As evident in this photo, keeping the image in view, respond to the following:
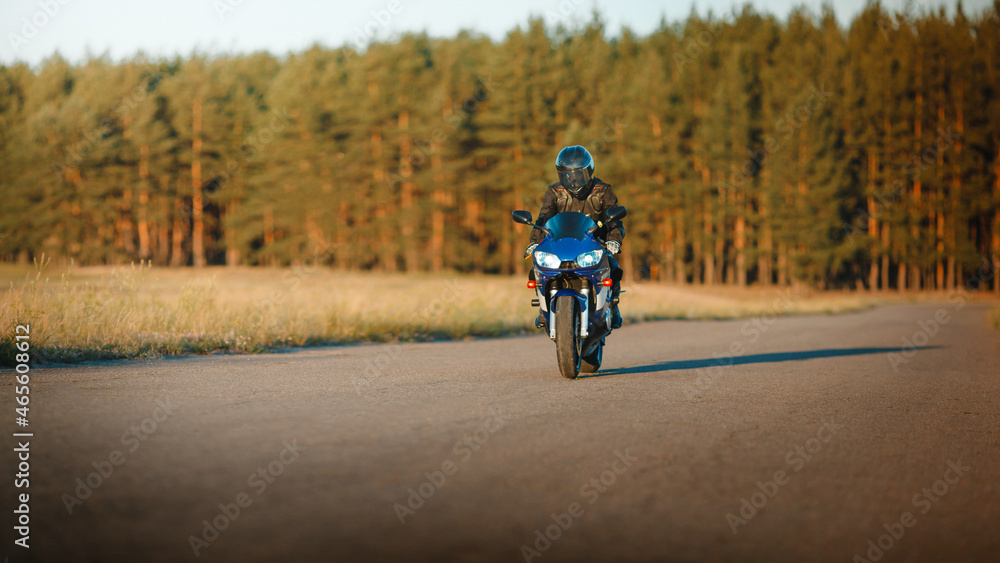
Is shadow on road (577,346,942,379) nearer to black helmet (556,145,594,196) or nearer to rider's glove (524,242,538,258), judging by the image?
rider's glove (524,242,538,258)

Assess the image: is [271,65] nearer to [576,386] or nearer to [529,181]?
[529,181]

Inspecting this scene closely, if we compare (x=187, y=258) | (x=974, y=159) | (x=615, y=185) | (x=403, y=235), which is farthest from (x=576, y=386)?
(x=187, y=258)

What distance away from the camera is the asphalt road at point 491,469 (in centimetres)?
317

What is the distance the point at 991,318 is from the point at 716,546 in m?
25.7

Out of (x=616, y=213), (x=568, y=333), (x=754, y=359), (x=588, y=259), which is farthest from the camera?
(x=754, y=359)

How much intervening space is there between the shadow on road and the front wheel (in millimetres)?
556

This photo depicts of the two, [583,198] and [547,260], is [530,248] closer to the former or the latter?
[547,260]

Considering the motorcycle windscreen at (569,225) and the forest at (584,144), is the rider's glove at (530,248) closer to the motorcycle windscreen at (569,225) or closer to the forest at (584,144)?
the motorcycle windscreen at (569,225)

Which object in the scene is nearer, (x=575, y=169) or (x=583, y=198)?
(x=575, y=169)

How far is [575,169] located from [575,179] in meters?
0.13

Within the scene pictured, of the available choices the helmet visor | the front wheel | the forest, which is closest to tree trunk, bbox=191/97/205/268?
the forest

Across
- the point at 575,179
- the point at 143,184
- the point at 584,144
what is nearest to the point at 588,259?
the point at 575,179

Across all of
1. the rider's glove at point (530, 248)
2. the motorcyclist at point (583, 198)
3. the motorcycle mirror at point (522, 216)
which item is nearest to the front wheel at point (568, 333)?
the rider's glove at point (530, 248)

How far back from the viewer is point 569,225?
327 inches
